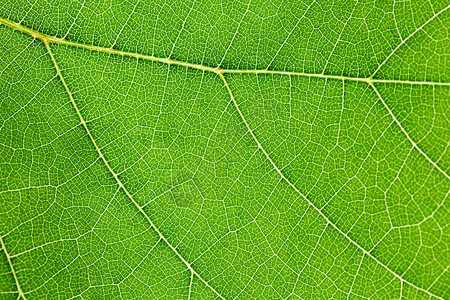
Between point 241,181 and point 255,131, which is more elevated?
point 255,131

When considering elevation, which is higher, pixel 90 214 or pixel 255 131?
pixel 255 131

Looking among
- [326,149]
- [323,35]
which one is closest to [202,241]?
[326,149]

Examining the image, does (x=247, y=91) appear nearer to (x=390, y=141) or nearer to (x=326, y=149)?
(x=326, y=149)

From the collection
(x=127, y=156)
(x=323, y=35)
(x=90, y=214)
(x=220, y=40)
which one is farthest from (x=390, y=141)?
(x=90, y=214)

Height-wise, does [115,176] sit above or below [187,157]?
below

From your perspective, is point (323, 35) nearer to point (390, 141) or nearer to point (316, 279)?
point (390, 141)

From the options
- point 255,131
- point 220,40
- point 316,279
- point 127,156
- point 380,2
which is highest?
point 380,2
